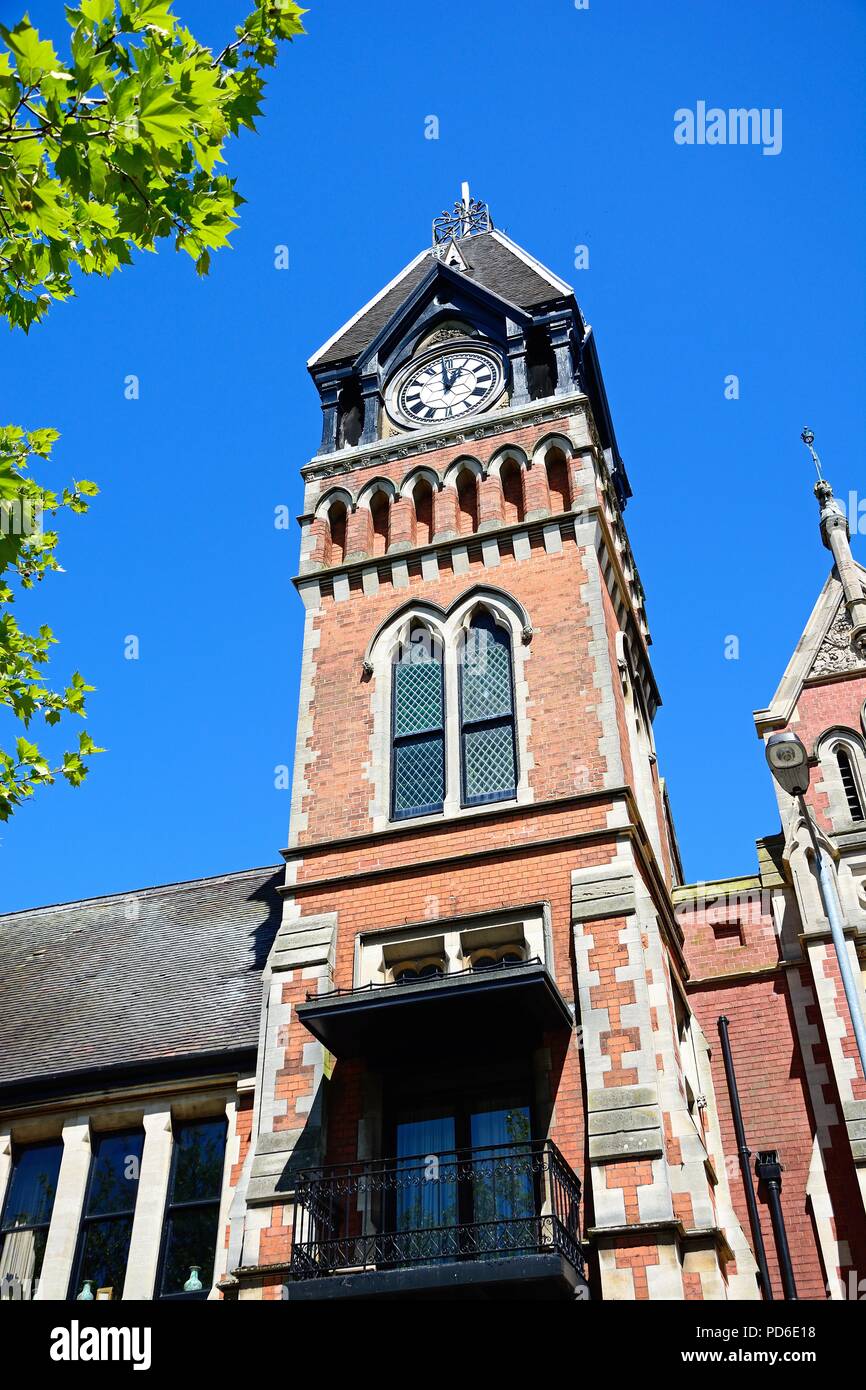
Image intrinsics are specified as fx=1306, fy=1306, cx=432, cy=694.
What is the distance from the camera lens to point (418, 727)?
61.1ft

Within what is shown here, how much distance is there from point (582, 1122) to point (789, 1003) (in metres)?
5.53

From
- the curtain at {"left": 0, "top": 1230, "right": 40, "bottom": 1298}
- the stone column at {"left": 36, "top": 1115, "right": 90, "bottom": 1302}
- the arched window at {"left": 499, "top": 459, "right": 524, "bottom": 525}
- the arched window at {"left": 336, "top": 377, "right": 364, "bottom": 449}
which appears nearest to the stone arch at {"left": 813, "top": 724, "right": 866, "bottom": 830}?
the arched window at {"left": 499, "top": 459, "right": 524, "bottom": 525}

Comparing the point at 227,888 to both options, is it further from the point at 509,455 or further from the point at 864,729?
the point at 864,729

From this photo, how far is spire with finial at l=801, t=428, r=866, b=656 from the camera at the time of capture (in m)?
21.8

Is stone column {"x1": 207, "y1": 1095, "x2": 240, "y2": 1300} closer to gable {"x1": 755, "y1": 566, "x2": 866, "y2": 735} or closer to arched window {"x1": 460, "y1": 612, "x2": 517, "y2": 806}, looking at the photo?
arched window {"x1": 460, "y1": 612, "x2": 517, "y2": 806}

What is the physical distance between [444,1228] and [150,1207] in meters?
4.85

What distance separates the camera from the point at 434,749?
18312mm

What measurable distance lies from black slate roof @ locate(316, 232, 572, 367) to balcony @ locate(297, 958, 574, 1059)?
43.2 feet

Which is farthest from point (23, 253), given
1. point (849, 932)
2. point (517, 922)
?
point (849, 932)

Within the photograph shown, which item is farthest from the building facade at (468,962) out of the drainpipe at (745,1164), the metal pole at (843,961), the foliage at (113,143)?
the foliage at (113,143)

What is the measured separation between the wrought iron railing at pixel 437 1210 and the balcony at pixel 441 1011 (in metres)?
1.29

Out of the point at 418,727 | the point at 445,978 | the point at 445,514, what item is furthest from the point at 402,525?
the point at 445,978

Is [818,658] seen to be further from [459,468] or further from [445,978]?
[445,978]

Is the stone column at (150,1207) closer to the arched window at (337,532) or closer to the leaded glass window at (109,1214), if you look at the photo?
the leaded glass window at (109,1214)
